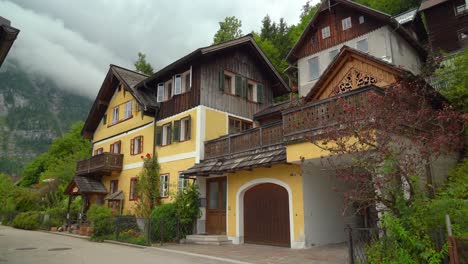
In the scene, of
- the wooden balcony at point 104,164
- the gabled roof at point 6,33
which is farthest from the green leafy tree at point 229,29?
the gabled roof at point 6,33

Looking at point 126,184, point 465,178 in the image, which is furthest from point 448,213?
point 126,184

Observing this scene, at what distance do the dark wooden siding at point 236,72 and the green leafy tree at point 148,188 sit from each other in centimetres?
495

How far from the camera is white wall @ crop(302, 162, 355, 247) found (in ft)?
44.6

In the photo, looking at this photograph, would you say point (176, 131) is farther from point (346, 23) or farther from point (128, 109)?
point (346, 23)

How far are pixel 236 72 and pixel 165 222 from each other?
9.59m

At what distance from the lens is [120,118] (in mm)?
25250

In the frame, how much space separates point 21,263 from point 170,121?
11.1 m

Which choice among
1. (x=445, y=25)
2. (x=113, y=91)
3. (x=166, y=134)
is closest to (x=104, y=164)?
(x=166, y=134)

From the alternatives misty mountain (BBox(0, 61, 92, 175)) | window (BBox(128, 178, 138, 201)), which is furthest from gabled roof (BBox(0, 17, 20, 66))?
misty mountain (BBox(0, 61, 92, 175))

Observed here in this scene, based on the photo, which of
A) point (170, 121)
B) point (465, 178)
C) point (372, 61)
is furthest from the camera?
point (170, 121)

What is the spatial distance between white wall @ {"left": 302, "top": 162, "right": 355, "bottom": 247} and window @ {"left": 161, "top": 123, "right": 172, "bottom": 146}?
9250mm

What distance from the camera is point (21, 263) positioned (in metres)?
10.5

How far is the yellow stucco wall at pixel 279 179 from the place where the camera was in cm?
1351

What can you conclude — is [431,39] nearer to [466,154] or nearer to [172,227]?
[466,154]
